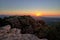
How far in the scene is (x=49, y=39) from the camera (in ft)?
10.0

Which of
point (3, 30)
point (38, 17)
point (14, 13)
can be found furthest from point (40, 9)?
point (3, 30)

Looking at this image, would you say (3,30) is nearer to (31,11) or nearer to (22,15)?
(22,15)

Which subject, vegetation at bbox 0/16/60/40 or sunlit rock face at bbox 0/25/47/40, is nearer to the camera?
sunlit rock face at bbox 0/25/47/40

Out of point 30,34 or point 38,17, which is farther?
point 38,17

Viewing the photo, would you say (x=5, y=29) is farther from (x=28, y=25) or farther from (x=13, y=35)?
(x=28, y=25)

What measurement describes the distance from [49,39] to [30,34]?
1.52 ft

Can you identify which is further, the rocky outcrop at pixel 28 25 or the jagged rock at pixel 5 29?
the rocky outcrop at pixel 28 25

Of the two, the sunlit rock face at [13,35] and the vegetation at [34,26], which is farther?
the vegetation at [34,26]

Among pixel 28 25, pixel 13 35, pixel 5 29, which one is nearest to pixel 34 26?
pixel 28 25

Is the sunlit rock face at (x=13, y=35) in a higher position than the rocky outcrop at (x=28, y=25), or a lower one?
lower

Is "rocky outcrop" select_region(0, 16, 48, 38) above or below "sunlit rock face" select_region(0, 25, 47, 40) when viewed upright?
above

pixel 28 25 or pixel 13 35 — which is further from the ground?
pixel 28 25

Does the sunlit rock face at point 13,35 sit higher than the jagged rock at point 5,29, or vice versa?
the jagged rock at point 5,29

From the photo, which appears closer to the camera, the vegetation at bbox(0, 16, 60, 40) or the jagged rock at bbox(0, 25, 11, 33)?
the jagged rock at bbox(0, 25, 11, 33)
